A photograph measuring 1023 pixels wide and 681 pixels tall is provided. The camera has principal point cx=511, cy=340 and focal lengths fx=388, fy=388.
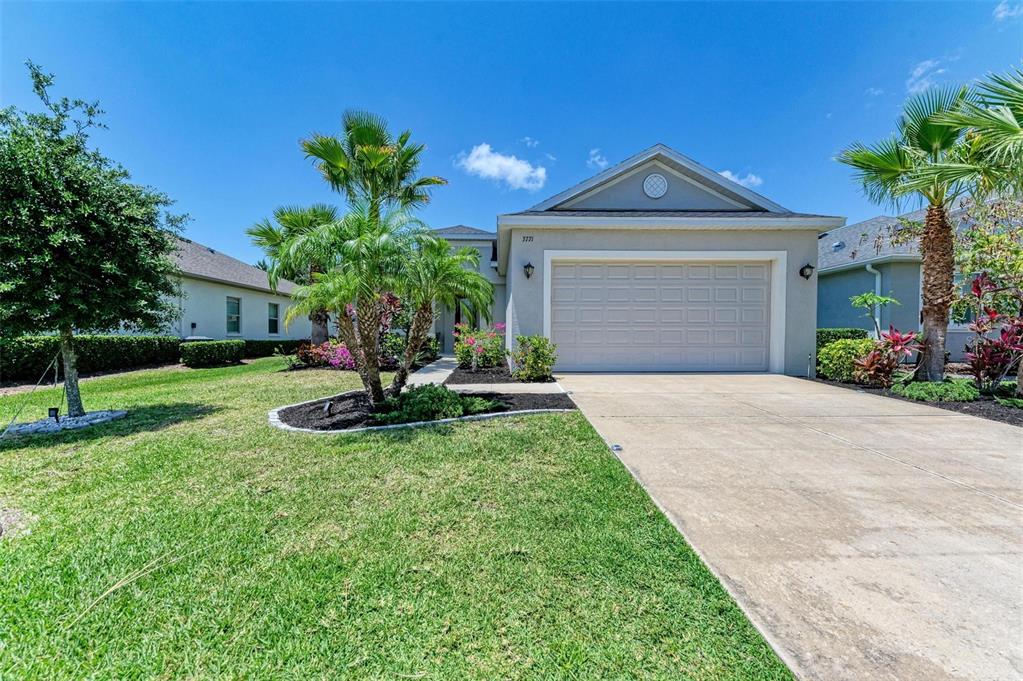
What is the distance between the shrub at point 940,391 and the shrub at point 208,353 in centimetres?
1809

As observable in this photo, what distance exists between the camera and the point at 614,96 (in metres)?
11.4

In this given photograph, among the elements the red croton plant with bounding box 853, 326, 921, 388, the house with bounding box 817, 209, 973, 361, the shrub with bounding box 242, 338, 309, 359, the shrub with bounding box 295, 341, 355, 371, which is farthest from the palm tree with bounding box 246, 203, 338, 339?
the house with bounding box 817, 209, 973, 361

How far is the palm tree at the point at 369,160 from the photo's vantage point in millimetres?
9781

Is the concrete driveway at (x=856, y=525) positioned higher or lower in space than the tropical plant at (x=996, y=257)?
lower

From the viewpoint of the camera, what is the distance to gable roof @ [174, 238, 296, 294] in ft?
46.4

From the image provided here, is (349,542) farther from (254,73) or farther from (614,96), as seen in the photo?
(614,96)

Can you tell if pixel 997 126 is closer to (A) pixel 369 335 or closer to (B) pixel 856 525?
(B) pixel 856 525

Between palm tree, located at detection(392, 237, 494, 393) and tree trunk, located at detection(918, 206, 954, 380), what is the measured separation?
8846 millimetres

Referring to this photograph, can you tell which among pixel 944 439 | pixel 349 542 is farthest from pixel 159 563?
pixel 944 439

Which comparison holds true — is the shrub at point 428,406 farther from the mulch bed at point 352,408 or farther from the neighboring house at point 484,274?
the neighboring house at point 484,274

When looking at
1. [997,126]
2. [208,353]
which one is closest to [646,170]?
[997,126]

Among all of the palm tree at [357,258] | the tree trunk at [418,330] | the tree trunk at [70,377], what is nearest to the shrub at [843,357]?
the tree trunk at [418,330]

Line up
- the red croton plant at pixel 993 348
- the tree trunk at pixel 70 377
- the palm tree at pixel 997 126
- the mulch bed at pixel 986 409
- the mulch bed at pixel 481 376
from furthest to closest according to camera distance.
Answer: the mulch bed at pixel 481 376, the red croton plant at pixel 993 348, the tree trunk at pixel 70 377, the mulch bed at pixel 986 409, the palm tree at pixel 997 126

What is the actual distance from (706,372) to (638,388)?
322cm
